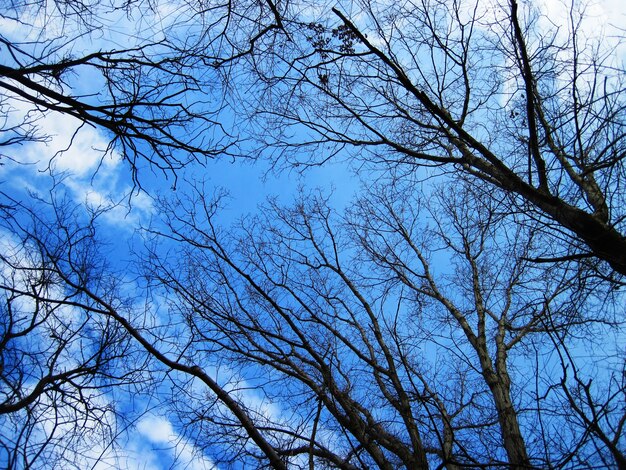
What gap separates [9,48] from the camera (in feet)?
9.27

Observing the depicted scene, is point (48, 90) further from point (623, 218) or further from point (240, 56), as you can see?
point (623, 218)

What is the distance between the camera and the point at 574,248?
3520 millimetres

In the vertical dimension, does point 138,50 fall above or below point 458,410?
above

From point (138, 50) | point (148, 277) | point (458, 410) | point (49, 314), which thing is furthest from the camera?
point (458, 410)

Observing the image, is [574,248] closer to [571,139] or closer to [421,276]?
[571,139]

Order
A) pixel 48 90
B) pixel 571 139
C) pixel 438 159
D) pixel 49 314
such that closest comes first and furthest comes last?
pixel 48 90 < pixel 571 139 < pixel 49 314 < pixel 438 159

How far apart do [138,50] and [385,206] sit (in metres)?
6.01

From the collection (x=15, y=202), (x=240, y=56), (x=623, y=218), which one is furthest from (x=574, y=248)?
(x=15, y=202)

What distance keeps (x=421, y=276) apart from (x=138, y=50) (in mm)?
6707

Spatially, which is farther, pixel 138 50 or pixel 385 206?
pixel 385 206

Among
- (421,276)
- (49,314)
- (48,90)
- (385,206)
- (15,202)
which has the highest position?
(385,206)

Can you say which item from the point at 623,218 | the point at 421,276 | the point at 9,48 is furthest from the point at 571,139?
the point at 421,276

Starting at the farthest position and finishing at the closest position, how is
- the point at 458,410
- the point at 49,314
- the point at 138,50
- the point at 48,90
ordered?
1. the point at 458,410
2. the point at 49,314
3. the point at 138,50
4. the point at 48,90

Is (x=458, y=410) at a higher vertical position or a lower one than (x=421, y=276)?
lower
